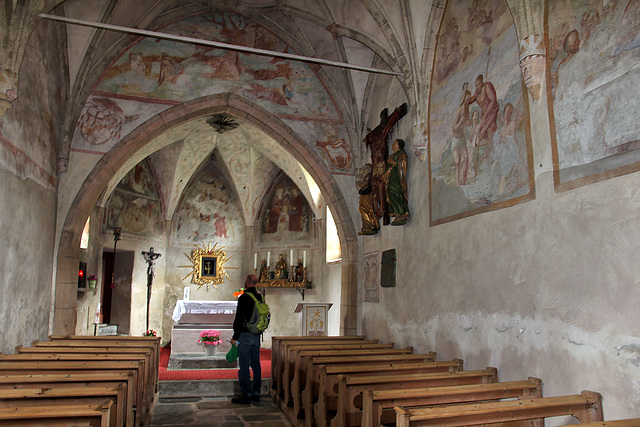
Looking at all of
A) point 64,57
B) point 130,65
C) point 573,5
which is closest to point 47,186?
point 64,57

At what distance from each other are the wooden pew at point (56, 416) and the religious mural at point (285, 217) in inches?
483

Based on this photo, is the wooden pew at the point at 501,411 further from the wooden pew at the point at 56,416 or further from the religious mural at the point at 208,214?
the religious mural at the point at 208,214

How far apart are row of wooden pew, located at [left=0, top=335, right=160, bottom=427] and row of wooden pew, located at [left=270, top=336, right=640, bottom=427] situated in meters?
1.68

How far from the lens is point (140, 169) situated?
49.0ft

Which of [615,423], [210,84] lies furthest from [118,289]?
[615,423]

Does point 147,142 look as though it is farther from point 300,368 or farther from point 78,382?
point 78,382

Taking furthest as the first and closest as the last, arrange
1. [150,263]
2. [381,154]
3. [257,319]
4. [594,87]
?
1. [150,263]
2. [381,154]
3. [257,319]
4. [594,87]

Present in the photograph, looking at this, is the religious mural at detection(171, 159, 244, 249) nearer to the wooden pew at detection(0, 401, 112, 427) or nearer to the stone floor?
the stone floor

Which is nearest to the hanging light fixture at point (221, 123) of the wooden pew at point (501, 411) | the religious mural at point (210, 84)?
the religious mural at point (210, 84)

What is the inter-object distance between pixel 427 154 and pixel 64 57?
5.89 metres

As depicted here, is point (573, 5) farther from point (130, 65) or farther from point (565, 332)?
point (130, 65)

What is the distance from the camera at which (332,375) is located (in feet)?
15.7

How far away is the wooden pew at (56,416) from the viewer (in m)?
2.89

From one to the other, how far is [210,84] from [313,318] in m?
5.22
